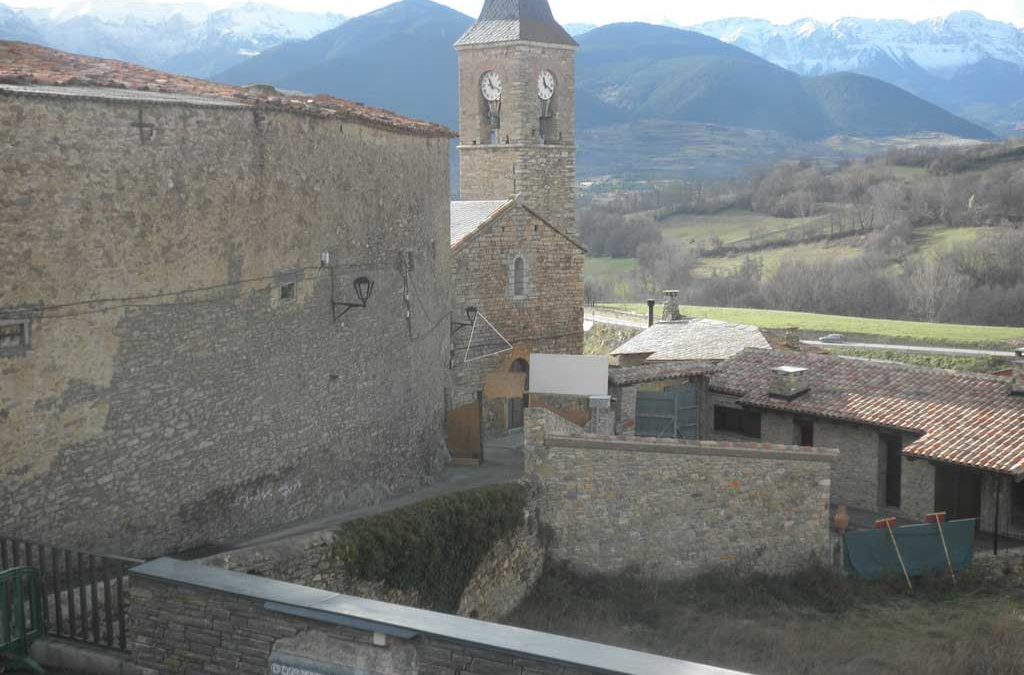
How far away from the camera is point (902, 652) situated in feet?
48.4

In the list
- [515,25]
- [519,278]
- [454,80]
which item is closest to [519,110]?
[515,25]

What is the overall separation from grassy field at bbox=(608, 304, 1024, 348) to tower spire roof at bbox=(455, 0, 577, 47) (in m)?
18.4

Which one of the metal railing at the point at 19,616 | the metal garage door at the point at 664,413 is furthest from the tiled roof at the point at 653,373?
the metal railing at the point at 19,616

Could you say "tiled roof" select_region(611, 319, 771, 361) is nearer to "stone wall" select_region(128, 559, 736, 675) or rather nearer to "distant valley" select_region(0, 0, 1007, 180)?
"stone wall" select_region(128, 559, 736, 675)

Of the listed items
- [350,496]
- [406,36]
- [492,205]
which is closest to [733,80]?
[406,36]

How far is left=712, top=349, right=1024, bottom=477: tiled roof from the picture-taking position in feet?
63.6

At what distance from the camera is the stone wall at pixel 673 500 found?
56.1 feet

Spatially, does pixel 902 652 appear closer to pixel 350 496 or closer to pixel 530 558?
pixel 530 558

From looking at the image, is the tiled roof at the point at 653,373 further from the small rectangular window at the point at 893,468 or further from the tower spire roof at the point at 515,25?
the tower spire roof at the point at 515,25

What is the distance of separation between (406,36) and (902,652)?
143 metres

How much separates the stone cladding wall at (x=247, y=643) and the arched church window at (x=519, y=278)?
1802 centimetres

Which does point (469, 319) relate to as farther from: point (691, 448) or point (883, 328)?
point (883, 328)

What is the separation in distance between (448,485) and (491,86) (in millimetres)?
15659

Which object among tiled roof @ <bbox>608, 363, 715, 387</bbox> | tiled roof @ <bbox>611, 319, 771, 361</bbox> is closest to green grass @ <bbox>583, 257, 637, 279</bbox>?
tiled roof @ <bbox>611, 319, 771, 361</bbox>
